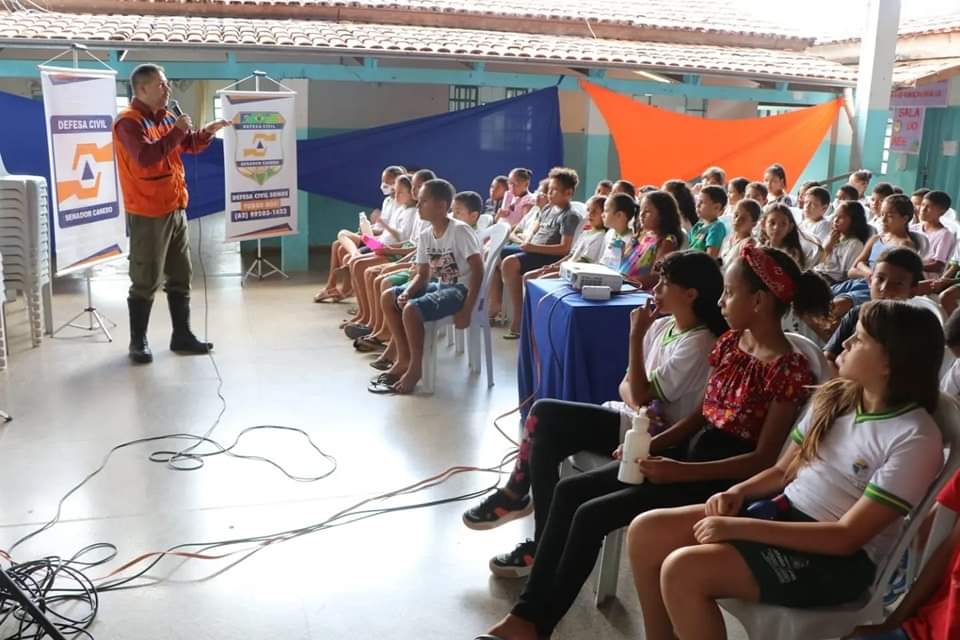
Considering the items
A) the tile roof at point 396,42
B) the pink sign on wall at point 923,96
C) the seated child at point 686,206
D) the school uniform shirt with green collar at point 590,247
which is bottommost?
the school uniform shirt with green collar at point 590,247

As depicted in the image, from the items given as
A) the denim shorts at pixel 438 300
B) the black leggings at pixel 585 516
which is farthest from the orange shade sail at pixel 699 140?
the black leggings at pixel 585 516

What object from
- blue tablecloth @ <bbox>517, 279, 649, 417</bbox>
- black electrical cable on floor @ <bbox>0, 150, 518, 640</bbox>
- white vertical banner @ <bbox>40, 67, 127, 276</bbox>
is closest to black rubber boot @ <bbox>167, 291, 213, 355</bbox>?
white vertical banner @ <bbox>40, 67, 127, 276</bbox>

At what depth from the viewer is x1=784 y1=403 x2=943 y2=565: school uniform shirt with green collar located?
5.92ft

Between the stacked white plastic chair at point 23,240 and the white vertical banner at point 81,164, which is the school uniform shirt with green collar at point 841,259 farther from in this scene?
the stacked white plastic chair at point 23,240

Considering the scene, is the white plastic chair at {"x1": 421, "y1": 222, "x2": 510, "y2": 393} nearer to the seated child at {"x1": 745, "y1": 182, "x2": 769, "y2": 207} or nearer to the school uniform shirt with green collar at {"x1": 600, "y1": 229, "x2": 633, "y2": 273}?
the school uniform shirt with green collar at {"x1": 600, "y1": 229, "x2": 633, "y2": 273}

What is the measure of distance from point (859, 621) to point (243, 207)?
6267 mm

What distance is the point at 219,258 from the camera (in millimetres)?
8906

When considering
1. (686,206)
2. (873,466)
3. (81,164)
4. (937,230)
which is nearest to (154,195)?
(81,164)

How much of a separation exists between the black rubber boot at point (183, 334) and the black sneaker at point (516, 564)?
316cm

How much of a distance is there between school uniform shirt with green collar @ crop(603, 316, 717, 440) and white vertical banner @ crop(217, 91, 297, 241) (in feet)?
16.9

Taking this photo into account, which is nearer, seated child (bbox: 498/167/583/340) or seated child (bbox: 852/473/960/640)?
seated child (bbox: 852/473/960/640)

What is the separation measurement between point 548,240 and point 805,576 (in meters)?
4.26

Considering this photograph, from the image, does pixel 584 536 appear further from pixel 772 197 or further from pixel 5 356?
pixel 772 197

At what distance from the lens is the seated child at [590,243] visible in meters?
5.12
